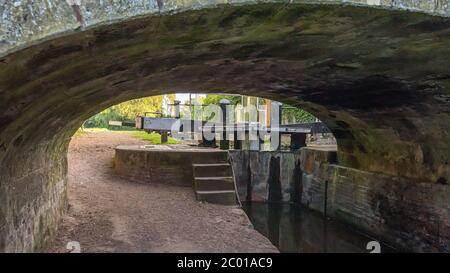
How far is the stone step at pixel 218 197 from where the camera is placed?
10.2 meters

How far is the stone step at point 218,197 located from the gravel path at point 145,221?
10.4 inches

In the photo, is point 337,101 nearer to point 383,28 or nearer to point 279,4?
point 383,28

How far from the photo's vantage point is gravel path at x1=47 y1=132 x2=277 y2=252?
687cm

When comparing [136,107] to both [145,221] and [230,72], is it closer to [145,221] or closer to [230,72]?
[145,221]

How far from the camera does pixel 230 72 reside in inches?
226

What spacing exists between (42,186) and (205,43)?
4054mm

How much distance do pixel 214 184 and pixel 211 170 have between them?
0.81 meters

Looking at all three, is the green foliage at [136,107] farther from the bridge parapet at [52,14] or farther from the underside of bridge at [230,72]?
the bridge parapet at [52,14]

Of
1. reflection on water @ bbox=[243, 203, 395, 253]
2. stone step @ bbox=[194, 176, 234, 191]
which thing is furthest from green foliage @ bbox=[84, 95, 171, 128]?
stone step @ bbox=[194, 176, 234, 191]

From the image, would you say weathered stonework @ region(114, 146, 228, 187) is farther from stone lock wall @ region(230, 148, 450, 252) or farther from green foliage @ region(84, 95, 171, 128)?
green foliage @ region(84, 95, 171, 128)

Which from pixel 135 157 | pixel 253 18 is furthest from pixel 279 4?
pixel 135 157

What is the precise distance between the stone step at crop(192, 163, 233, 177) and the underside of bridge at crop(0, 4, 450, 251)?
11.1 ft

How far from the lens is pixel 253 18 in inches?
123

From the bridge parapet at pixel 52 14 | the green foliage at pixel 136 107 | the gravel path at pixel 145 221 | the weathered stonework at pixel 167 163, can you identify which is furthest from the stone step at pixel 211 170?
the green foliage at pixel 136 107
